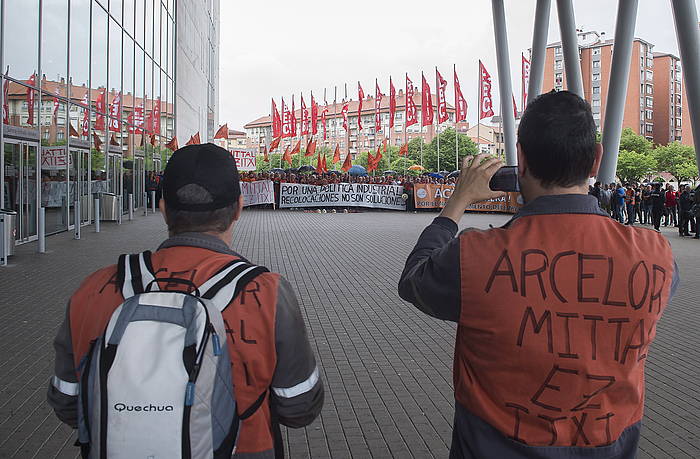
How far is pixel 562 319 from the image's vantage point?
6.45 ft

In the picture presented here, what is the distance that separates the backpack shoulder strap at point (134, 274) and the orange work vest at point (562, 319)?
87 cm

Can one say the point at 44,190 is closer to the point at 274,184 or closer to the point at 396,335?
the point at 396,335

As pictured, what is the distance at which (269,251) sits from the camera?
54.5ft

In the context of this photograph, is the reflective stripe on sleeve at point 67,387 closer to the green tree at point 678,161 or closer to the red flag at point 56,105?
the red flag at point 56,105

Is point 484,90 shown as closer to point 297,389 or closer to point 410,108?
point 410,108

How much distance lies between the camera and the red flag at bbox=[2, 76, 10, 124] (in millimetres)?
16250

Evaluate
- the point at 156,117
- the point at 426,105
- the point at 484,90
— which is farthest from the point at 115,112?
the point at 426,105

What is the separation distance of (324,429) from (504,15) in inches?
1196

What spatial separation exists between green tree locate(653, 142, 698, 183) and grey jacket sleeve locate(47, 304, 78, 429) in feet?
303

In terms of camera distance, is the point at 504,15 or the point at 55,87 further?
the point at 504,15

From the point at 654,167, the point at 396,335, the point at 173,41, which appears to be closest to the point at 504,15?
the point at 173,41

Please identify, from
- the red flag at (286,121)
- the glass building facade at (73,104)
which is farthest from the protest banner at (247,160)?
the red flag at (286,121)

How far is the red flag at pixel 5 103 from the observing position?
16250mm

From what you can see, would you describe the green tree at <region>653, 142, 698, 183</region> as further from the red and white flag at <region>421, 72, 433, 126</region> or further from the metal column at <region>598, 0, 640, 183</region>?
the metal column at <region>598, 0, 640, 183</region>
